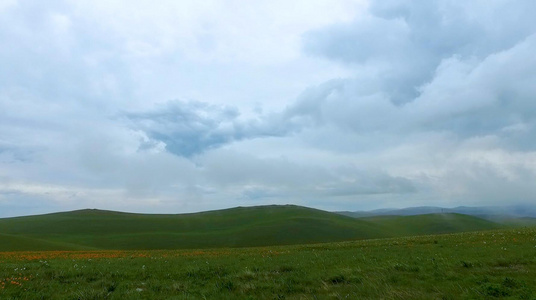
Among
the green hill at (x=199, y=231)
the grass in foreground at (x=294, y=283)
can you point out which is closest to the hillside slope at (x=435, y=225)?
the green hill at (x=199, y=231)

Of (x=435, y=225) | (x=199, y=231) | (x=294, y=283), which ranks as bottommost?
(x=435, y=225)

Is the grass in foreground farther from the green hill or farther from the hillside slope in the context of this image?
the hillside slope

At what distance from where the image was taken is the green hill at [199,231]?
295ft

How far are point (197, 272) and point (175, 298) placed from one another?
5915 mm

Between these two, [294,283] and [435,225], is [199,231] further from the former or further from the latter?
[294,283]

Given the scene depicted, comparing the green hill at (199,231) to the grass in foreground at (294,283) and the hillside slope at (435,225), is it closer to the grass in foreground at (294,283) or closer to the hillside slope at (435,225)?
the hillside slope at (435,225)

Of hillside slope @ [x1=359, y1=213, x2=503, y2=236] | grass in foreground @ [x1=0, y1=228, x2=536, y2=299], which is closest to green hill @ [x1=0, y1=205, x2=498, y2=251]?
hillside slope @ [x1=359, y1=213, x2=503, y2=236]

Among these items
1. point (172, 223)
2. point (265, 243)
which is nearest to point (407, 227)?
point (265, 243)

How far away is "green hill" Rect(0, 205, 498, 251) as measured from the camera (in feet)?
295

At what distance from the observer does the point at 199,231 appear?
120688 millimetres

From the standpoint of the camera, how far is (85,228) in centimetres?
11750

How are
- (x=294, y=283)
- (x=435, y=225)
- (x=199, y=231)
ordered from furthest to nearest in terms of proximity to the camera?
(x=435, y=225) → (x=199, y=231) → (x=294, y=283)

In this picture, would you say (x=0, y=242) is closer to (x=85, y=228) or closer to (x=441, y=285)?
(x=85, y=228)

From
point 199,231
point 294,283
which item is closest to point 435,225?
point 199,231
